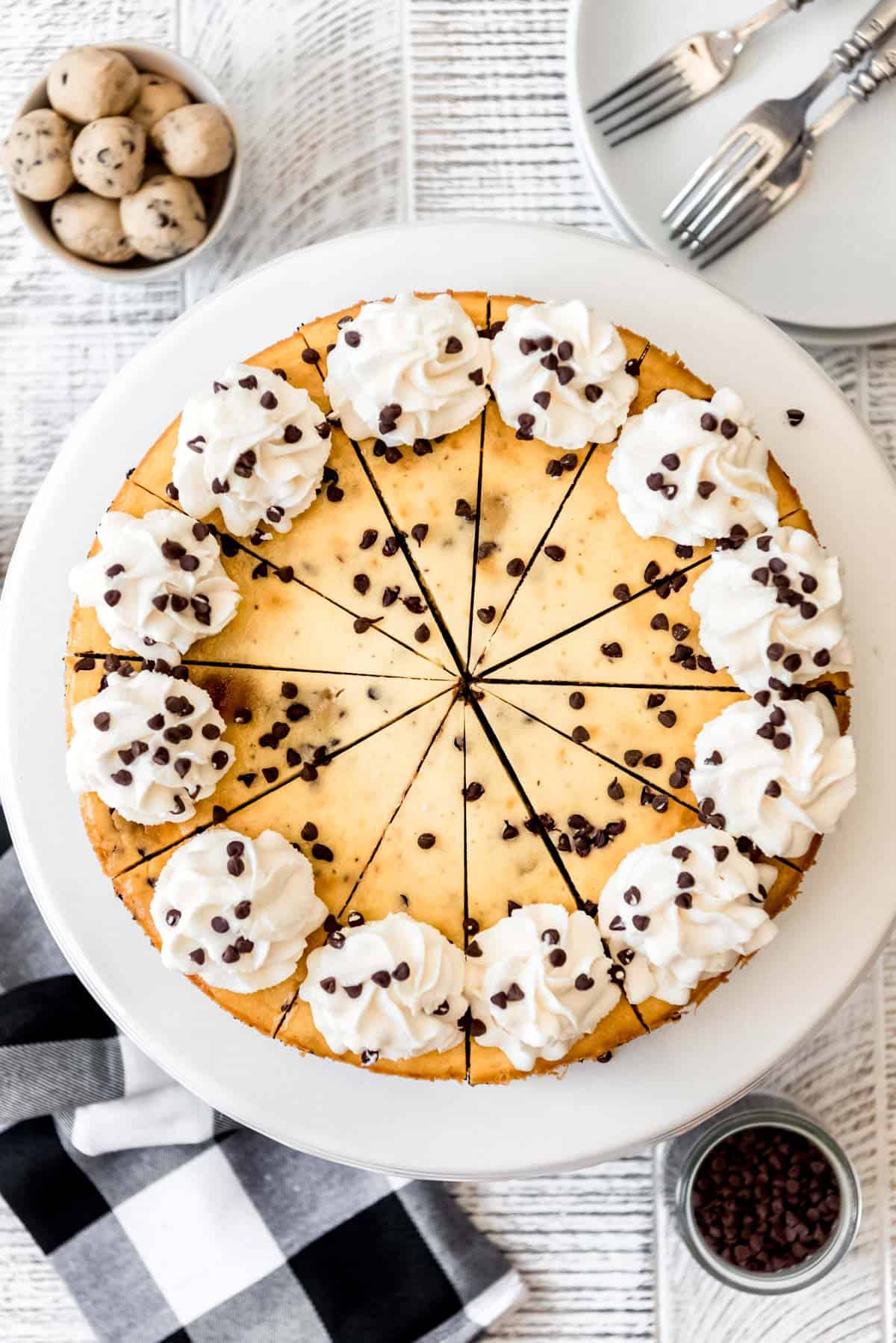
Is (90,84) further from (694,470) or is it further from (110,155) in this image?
(694,470)

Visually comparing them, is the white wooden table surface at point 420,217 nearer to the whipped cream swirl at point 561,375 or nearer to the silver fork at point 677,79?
the silver fork at point 677,79

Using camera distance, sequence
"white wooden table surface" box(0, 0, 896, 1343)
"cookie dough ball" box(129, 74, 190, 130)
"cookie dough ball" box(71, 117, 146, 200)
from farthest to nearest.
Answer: "white wooden table surface" box(0, 0, 896, 1343) < "cookie dough ball" box(129, 74, 190, 130) < "cookie dough ball" box(71, 117, 146, 200)

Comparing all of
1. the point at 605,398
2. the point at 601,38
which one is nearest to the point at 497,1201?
the point at 605,398

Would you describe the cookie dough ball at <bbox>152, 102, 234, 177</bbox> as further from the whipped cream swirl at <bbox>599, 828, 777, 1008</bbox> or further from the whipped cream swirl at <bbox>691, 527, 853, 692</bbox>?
the whipped cream swirl at <bbox>599, 828, 777, 1008</bbox>

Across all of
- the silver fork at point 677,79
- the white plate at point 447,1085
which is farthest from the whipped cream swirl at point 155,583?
the silver fork at point 677,79

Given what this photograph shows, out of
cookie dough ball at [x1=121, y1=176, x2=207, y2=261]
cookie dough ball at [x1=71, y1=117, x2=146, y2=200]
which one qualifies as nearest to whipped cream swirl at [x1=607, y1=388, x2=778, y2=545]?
cookie dough ball at [x1=121, y1=176, x2=207, y2=261]
